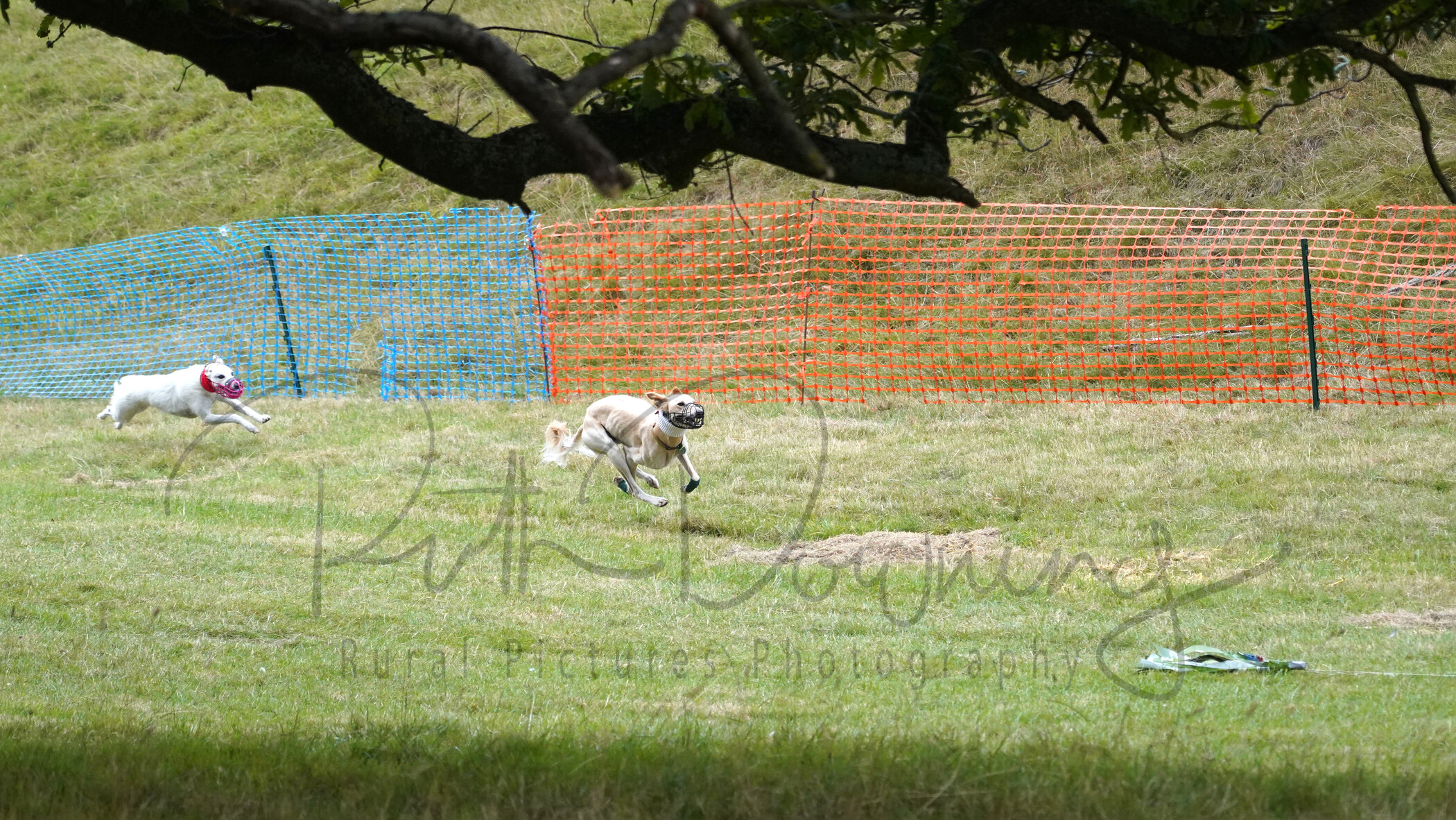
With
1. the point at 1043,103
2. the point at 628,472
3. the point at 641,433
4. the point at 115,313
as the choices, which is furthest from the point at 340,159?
the point at 1043,103

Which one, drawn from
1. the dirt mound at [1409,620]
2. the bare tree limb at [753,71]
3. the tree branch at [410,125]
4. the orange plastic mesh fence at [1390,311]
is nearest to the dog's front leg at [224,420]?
the tree branch at [410,125]

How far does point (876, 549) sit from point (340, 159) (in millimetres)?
19665

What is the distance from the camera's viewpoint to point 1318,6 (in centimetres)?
544

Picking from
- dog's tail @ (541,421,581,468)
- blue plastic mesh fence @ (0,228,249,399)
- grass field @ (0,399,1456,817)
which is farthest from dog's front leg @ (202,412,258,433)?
blue plastic mesh fence @ (0,228,249,399)

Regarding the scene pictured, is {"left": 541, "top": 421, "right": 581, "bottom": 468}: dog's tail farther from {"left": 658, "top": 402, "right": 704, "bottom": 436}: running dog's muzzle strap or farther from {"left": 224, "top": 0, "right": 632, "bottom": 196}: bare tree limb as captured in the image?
{"left": 224, "top": 0, "right": 632, "bottom": 196}: bare tree limb

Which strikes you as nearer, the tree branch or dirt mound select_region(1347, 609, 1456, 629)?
the tree branch

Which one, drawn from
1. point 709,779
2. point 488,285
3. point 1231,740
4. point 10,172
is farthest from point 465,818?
point 10,172

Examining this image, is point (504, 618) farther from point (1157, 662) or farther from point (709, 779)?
point (709, 779)

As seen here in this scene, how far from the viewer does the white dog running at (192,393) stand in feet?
43.1

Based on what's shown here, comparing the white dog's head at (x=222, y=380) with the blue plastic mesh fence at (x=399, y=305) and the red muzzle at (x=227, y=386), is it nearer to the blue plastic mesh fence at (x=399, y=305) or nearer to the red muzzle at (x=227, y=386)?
the red muzzle at (x=227, y=386)

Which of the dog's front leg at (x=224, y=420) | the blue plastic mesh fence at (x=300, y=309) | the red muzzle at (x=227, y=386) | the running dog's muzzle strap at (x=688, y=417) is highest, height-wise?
the blue plastic mesh fence at (x=300, y=309)

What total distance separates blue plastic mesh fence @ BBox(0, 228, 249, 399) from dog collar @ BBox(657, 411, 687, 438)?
1128 cm

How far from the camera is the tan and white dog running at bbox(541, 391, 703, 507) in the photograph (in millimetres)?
10055

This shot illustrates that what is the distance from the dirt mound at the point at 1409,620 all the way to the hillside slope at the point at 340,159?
7.43 metres
